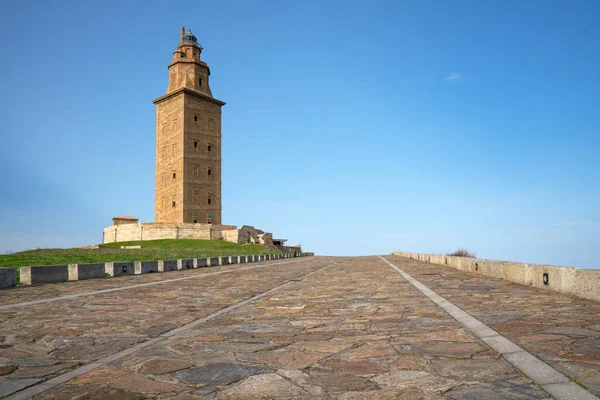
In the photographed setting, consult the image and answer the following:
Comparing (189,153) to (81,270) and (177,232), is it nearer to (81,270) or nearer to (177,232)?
(177,232)

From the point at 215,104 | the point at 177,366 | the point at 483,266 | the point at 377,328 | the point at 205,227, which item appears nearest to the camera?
the point at 177,366

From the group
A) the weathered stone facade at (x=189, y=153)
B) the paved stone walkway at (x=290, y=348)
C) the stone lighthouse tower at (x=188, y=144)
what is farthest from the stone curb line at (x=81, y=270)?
the stone lighthouse tower at (x=188, y=144)

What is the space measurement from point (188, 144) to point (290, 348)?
69.8 meters

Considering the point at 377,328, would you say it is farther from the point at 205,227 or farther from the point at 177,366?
the point at 205,227

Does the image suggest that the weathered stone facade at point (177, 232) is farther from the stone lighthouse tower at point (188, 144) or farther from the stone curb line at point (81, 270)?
the stone curb line at point (81, 270)

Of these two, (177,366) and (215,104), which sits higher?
(215,104)

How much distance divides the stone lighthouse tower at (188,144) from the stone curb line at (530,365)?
65.6m

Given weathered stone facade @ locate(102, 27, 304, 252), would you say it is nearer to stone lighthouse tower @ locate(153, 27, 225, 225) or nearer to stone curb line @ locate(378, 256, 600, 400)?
stone lighthouse tower @ locate(153, 27, 225, 225)

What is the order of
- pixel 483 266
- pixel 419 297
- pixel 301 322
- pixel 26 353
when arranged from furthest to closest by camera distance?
1. pixel 483 266
2. pixel 419 297
3. pixel 301 322
4. pixel 26 353

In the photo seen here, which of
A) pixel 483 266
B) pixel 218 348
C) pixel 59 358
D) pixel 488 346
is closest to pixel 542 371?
pixel 488 346

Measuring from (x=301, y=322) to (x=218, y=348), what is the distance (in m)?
1.67

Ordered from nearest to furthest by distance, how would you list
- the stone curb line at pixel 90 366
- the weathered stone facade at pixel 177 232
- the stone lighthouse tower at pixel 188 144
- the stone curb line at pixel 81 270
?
1. the stone curb line at pixel 90 366
2. the stone curb line at pixel 81 270
3. the weathered stone facade at pixel 177 232
4. the stone lighthouse tower at pixel 188 144

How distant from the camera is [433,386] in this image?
127 inches

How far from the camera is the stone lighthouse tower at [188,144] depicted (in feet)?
231
